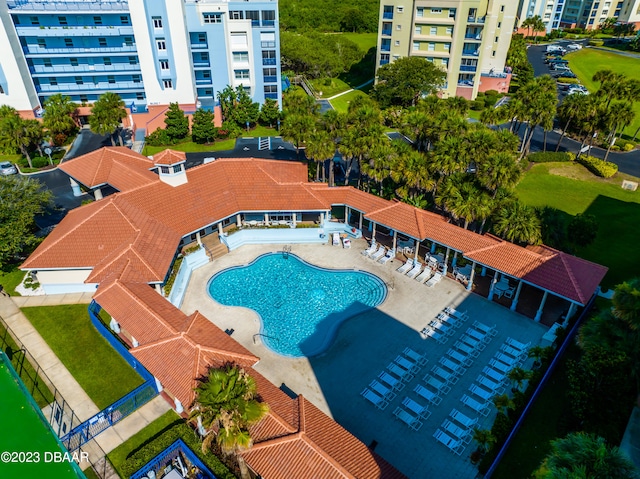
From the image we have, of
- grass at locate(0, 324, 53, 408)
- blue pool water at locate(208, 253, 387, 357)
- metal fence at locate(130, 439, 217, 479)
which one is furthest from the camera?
blue pool water at locate(208, 253, 387, 357)

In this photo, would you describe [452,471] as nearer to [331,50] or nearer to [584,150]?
[584,150]

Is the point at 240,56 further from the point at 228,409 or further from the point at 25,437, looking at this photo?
the point at 228,409

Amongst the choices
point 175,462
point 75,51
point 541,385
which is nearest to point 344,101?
point 75,51

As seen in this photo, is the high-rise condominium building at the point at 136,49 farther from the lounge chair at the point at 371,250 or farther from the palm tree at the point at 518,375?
the palm tree at the point at 518,375

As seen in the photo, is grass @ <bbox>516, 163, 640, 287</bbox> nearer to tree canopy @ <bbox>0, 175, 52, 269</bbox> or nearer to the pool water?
the pool water

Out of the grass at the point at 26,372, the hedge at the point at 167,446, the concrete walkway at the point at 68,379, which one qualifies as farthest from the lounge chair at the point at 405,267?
the grass at the point at 26,372

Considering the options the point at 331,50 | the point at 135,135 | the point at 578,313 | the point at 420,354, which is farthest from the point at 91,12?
the point at 578,313

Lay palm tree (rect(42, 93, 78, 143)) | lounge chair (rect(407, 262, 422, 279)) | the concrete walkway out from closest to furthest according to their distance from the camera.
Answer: the concrete walkway
lounge chair (rect(407, 262, 422, 279))
palm tree (rect(42, 93, 78, 143))

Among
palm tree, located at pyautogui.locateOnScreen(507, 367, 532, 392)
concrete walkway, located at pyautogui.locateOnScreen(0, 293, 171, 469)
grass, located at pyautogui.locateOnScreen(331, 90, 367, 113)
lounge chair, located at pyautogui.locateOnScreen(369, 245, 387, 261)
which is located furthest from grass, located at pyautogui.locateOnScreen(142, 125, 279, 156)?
palm tree, located at pyautogui.locateOnScreen(507, 367, 532, 392)
